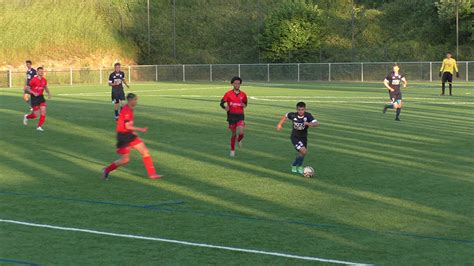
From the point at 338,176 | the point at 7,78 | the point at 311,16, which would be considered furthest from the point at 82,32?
the point at 338,176

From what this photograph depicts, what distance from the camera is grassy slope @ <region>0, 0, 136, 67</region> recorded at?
7681 cm

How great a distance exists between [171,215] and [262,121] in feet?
53.9

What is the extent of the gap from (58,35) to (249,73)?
63.9 ft

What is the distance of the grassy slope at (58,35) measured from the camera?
76.8 meters

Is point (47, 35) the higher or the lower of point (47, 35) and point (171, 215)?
the higher

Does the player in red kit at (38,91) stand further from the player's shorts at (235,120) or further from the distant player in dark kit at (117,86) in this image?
the player's shorts at (235,120)

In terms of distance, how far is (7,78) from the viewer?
67.1 m

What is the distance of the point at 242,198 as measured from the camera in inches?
528

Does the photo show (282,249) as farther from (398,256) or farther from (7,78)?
(7,78)

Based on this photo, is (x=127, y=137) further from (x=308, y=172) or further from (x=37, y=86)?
(x=37, y=86)

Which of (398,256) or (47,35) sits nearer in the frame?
(398,256)

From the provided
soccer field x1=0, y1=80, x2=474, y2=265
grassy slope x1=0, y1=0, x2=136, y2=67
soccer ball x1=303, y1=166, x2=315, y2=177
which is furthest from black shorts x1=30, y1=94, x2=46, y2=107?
grassy slope x1=0, y1=0, x2=136, y2=67

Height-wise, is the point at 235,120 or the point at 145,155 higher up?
the point at 235,120

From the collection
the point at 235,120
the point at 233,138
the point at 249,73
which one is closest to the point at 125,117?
the point at 233,138
